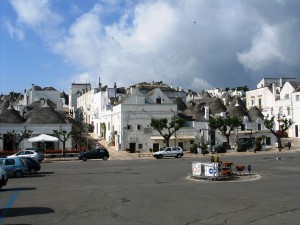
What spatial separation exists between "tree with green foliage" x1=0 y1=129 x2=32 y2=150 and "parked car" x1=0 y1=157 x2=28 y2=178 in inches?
999

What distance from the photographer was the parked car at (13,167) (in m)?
29.2

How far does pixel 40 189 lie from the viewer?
69.3ft

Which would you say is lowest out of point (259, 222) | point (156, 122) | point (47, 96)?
point (259, 222)

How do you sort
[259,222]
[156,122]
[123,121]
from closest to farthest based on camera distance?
1. [259,222]
2. [156,122]
3. [123,121]

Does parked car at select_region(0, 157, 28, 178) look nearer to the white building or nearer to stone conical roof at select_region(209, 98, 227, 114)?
the white building

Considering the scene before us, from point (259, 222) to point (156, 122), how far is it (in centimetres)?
4726

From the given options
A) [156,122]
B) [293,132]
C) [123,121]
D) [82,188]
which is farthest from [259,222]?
[293,132]

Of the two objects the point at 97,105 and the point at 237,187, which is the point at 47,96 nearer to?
the point at 97,105

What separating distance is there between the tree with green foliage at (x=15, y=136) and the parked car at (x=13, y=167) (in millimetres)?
25386

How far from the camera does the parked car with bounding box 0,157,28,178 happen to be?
1148 inches

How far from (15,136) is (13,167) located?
27.8 metres

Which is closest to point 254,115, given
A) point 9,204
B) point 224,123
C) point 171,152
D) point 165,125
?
point 224,123

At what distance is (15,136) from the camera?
5588 cm

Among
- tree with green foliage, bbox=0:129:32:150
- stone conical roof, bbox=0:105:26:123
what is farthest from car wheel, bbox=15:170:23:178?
stone conical roof, bbox=0:105:26:123
